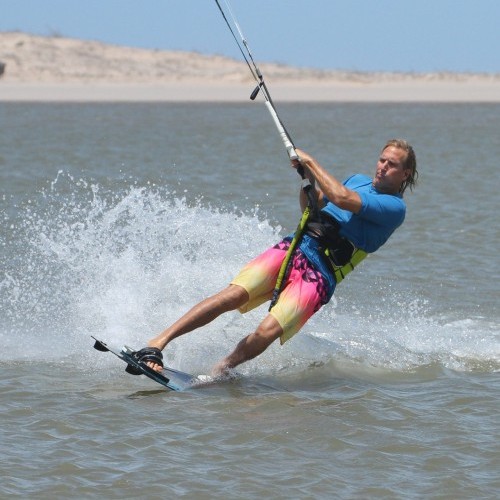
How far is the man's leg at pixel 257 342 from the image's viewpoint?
720 cm

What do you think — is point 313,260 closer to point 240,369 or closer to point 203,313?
point 203,313

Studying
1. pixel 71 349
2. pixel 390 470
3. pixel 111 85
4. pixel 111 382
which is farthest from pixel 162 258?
pixel 111 85

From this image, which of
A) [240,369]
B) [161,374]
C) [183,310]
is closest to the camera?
[161,374]

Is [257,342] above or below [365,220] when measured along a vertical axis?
below

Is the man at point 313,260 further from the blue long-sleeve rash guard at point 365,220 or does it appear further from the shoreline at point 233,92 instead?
the shoreline at point 233,92

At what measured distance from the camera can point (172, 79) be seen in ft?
206

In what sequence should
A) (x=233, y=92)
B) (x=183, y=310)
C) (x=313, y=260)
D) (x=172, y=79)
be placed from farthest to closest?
(x=172, y=79), (x=233, y=92), (x=183, y=310), (x=313, y=260)

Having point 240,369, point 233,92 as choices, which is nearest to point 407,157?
point 240,369

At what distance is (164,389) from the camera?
24.2 ft

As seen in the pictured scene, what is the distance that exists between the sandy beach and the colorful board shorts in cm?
4345

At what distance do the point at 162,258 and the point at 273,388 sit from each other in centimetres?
203

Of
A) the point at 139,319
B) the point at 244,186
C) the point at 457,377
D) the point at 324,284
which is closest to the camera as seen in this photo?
the point at 324,284

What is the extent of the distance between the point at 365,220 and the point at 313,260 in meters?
0.39

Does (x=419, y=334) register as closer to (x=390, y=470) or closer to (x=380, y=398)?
(x=380, y=398)
